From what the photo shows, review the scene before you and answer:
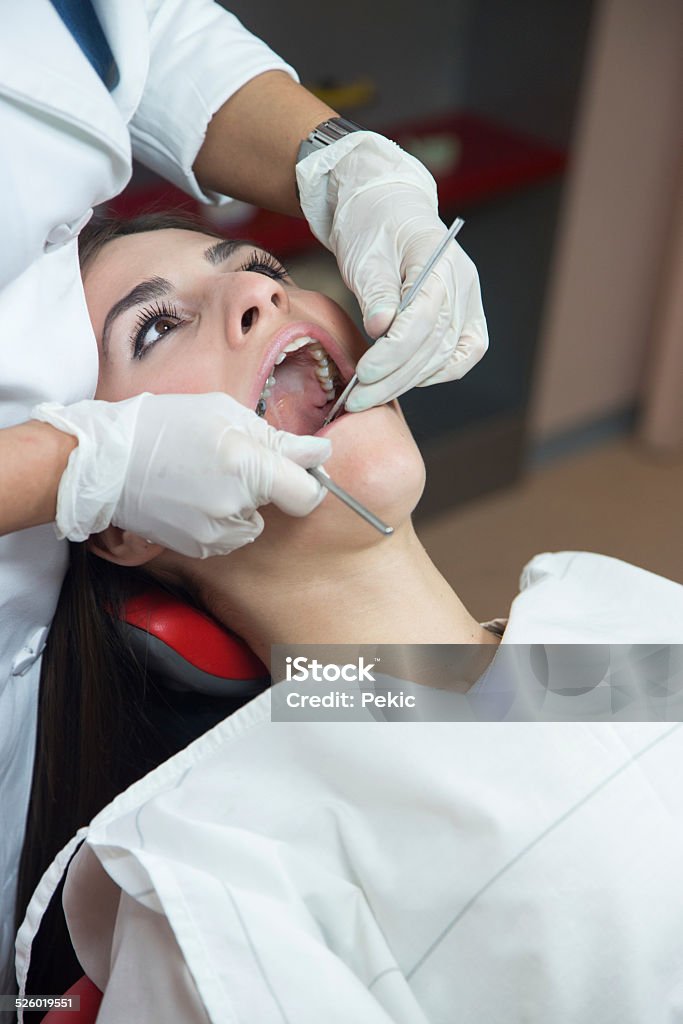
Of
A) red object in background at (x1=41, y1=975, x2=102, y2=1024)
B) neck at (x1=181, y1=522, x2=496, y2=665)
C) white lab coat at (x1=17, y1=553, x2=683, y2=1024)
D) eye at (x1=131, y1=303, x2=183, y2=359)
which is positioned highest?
eye at (x1=131, y1=303, x2=183, y2=359)

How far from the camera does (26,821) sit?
140 cm

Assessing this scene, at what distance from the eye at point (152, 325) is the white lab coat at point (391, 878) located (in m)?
0.43

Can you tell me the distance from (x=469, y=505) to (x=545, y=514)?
0.26m

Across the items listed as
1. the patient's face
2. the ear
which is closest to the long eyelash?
the patient's face

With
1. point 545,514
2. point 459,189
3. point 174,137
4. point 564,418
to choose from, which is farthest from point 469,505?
point 174,137

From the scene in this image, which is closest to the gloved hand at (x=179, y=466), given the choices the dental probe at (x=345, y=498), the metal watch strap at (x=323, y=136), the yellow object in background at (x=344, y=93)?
the dental probe at (x=345, y=498)

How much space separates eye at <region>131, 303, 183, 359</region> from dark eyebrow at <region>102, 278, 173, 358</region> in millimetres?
13

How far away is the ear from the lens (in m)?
1.27

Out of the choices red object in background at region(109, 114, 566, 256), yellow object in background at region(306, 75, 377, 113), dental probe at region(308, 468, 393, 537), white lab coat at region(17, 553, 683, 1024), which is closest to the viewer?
white lab coat at region(17, 553, 683, 1024)

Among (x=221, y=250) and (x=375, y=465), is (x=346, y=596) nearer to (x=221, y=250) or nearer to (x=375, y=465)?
(x=375, y=465)

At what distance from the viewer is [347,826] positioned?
44.8 inches

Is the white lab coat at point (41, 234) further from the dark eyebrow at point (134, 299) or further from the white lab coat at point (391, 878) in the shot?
the white lab coat at point (391, 878)

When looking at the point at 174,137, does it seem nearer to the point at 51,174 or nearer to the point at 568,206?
the point at 51,174

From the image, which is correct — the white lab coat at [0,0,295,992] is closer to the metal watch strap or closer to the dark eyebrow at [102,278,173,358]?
the dark eyebrow at [102,278,173,358]
